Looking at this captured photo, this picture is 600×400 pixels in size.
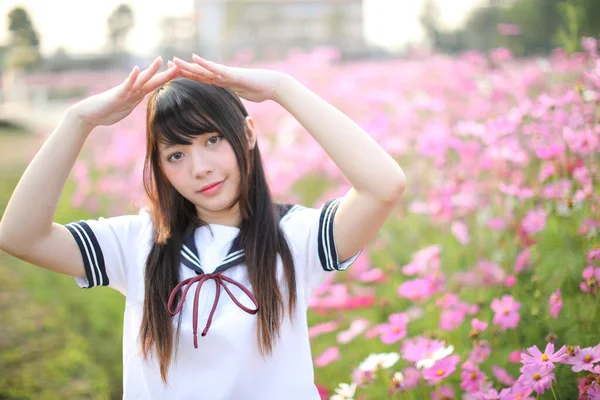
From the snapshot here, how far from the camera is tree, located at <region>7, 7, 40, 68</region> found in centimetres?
320

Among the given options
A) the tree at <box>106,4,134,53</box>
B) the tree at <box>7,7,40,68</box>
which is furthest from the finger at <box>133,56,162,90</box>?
the tree at <box>106,4,134,53</box>

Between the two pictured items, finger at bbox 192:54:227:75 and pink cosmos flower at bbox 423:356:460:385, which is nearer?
finger at bbox 192:54:227:75

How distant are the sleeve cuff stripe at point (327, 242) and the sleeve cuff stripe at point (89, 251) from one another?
16.7 inches

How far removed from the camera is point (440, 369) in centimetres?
137

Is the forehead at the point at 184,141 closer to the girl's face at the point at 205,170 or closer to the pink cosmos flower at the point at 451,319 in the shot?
the girl's face at the point at 205,170

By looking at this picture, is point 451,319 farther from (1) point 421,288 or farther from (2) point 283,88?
(2) point 283,88

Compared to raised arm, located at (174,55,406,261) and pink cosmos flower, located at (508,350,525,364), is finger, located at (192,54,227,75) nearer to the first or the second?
raised arm, located at (174,55,406,261)

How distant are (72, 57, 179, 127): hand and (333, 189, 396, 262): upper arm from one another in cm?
40

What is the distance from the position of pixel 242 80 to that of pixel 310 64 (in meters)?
3.49

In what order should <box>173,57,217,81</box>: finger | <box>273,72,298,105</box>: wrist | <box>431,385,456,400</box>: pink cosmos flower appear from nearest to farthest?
<box>173,57,217,81</box>: finger, <box>273,72,298,105</box>: wrist, <box>431,385,456,400</box>: pink cosmos flower

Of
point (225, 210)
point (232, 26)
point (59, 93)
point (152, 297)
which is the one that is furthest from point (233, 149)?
point (232, 26)

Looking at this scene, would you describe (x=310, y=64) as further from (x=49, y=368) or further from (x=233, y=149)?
(x=233, y=149)

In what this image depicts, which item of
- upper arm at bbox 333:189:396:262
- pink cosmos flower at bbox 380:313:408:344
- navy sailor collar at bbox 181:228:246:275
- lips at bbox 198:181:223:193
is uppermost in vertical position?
lips at bbox 198:181:223:193

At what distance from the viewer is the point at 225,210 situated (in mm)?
1323
